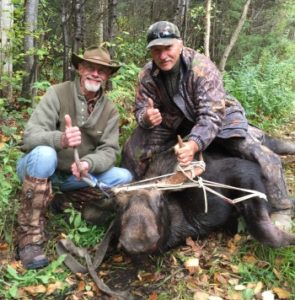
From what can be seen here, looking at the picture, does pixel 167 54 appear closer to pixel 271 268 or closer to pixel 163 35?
pixel 163 35

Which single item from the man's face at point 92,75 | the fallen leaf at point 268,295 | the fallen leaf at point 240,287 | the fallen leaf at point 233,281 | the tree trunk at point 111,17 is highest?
the tree trunk at point 111,17

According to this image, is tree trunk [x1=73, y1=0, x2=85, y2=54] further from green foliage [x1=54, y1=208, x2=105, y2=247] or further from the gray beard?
green foliage [x1=54, y1=208, x2=105, y2=247]

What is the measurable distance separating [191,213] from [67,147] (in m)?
1.23

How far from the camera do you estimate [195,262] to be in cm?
349

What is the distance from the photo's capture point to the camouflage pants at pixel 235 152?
12.7ft

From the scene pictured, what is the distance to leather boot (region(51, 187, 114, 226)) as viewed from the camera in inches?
153

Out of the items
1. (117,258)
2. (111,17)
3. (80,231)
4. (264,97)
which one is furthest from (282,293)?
(111,17)

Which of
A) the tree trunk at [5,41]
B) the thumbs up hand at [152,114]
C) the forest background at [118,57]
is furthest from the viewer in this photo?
the tree trunk at [5,41]

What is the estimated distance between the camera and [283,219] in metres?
3.82

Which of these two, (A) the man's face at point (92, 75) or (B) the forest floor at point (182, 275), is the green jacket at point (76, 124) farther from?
(B) the forest floor at point (182, 275)

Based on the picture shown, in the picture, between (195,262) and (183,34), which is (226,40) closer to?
(183,34)

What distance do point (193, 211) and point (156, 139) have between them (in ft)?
3.32

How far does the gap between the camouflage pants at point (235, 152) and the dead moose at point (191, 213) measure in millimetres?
129

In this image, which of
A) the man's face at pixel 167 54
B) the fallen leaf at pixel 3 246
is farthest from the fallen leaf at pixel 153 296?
the man's face at pixel 167 54
